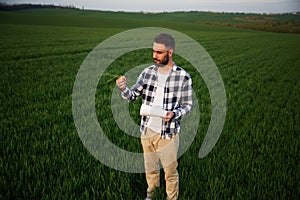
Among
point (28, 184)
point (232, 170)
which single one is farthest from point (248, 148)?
point (28, 184)

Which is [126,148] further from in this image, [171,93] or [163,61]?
[163,61]

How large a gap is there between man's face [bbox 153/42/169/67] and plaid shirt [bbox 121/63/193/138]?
145 millimetres

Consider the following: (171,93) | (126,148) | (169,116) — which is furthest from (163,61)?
(126,148)

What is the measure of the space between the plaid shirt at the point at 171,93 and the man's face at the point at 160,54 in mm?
145

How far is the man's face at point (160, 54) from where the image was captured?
2010 millimetres

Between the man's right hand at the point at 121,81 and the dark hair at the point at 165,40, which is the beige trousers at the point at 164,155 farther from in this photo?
the dark hair at the point at 165,40

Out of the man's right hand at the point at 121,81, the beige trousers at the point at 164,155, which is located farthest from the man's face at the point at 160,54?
the beige trousers at the point at 164,155

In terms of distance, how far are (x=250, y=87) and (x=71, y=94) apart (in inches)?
211

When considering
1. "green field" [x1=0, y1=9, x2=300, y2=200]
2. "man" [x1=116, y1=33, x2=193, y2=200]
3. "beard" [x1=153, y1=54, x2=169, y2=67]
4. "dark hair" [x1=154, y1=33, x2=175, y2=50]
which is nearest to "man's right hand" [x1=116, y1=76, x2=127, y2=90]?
"man" [x1=116, y1=33, x2=193, y2=200]

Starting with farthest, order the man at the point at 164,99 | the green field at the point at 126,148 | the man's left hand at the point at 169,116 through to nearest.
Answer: the green field at the point at 126,148 < the man at the point at 164,99 < the man's left hand at the point at 169,116

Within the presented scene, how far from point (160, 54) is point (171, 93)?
34 cm

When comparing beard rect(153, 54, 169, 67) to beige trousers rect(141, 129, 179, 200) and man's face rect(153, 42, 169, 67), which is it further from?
beige trousers rect(141, 129, 179, 200)

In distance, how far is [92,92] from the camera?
21.2 ft

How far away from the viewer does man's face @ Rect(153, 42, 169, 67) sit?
2010 mm
